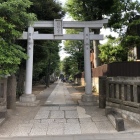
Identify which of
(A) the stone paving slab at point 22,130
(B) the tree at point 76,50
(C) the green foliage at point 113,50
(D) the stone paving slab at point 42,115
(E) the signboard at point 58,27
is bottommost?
(A) the stone paving slab at point 22,130

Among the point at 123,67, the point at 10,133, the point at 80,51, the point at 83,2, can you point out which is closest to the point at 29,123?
the point at 10,133

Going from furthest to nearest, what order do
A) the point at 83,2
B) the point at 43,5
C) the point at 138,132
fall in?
1. the point at 83,2
2. the point at 43,5
3. the point at 138,132

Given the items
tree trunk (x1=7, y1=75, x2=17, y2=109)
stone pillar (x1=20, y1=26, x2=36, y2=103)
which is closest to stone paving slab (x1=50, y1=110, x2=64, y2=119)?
tree trunk (x1=7, y1=75, x2=17, y2=109)

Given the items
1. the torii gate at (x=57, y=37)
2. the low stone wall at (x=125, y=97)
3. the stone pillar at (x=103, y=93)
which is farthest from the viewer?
the torii gate at (x=57, y=37)

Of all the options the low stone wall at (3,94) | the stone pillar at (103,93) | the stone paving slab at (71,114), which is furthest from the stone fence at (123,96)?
the low stone wall at (3,94)

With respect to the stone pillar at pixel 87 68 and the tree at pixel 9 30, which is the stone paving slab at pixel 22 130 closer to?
the tree at pixel 9 30

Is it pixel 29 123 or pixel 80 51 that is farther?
pixel 80 51

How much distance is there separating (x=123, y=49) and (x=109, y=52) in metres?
0.92

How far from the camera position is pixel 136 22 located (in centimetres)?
1373

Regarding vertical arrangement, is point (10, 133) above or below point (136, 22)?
below

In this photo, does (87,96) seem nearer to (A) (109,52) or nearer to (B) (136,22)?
(A) (109,52)

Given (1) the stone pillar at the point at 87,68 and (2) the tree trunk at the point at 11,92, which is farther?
(1) the stone pillar at the point at 87,68

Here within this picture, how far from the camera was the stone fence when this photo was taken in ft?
26.5

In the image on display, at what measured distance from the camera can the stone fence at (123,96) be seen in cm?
807
